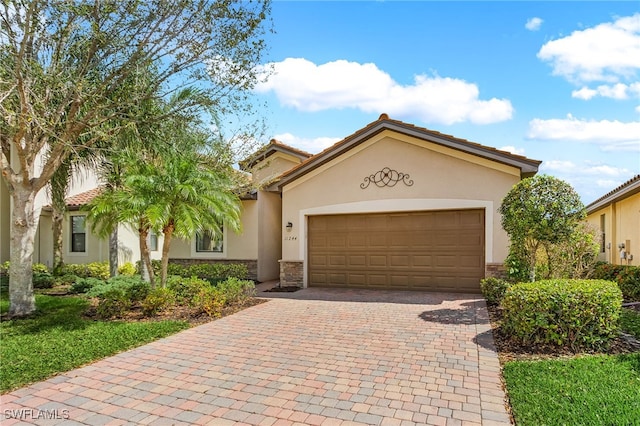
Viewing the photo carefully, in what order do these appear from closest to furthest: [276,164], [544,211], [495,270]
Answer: [544,211]
[495,270]
[276,164]

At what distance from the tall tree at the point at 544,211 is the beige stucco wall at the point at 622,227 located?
449cm

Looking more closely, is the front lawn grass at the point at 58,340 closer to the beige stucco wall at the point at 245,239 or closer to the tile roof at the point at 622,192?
the beige stucco wall at the point at 245,239

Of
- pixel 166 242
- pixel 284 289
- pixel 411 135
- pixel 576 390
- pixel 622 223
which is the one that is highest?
pixel 411 135

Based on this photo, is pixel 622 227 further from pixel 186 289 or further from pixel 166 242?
pixel 166 242

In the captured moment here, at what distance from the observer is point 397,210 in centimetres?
1199

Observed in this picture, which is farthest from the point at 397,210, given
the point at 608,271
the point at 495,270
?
the point at 608,271

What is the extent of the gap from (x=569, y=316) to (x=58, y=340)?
27.9 feet

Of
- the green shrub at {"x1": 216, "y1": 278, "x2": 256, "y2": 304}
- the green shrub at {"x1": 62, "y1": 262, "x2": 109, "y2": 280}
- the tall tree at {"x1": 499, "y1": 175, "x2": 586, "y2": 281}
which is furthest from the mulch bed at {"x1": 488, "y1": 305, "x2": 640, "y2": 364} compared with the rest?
the green shrub at {"x1": 62, "y1": 262, "x2": 109, "y2": 280}

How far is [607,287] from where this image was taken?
633cm

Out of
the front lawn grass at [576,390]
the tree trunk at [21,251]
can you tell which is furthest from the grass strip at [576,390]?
the tree trunk at [21,251]

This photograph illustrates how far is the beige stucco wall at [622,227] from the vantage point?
39.3 feet

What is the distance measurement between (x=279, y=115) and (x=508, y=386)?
1058 cm

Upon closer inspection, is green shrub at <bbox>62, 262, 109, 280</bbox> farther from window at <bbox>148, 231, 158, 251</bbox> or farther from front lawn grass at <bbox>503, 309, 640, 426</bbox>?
front lawn grass at <bbox>503, 309, 640, 426</bbox>

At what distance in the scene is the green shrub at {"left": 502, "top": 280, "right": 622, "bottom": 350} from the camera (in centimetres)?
580
